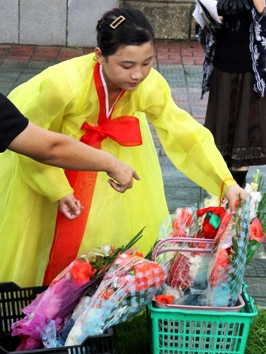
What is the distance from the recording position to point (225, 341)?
2631 mm

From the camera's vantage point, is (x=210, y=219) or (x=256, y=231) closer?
(x=256, y=231)

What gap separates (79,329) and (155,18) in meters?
8.14

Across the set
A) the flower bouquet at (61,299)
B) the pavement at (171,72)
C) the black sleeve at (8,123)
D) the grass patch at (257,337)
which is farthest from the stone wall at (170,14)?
the black sleeve at (8,123)

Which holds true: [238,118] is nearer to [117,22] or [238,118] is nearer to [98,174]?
[98,174]

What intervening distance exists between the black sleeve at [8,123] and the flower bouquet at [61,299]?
63 cm

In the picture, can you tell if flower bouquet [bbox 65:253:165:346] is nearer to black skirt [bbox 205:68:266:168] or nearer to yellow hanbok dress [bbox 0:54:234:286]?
yellow hanbok dress [bbox 0:54:234:286]

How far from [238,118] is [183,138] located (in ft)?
5.69

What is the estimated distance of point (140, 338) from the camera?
3.34 m

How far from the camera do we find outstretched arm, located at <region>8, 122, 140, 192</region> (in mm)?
2422

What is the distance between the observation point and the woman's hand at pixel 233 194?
2773 millimetres

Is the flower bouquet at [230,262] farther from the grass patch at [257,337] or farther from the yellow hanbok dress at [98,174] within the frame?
the grass patch at [257,337]

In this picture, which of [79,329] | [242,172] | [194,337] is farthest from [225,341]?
[242,172]

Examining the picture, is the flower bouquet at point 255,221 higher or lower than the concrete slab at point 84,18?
higher

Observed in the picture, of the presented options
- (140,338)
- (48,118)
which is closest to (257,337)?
(140,338)
